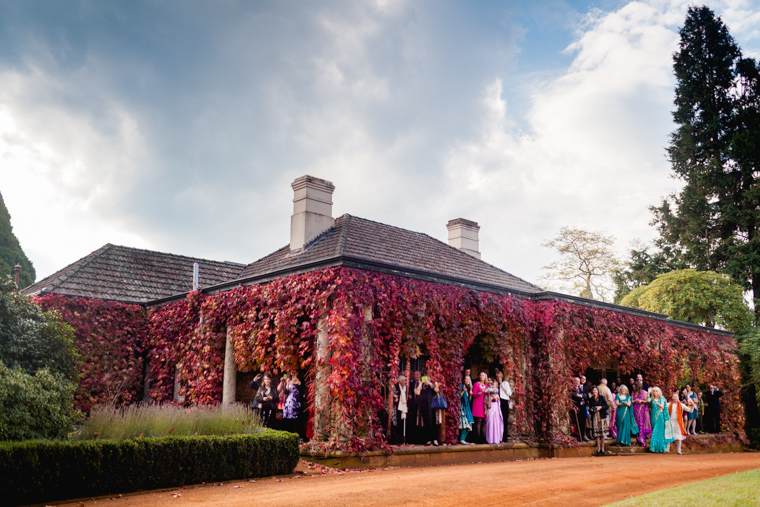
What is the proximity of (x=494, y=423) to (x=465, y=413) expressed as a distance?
0.96 meters

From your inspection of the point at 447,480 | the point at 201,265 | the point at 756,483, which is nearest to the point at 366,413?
the point at 447,480

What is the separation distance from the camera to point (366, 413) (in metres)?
10.4

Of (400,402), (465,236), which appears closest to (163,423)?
(400,402)

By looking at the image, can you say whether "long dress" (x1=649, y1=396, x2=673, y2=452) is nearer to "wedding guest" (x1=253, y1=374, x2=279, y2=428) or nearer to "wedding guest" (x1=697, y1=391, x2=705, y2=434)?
"wedding guest" (x1=697, y1=391, x2=705, y2=434)

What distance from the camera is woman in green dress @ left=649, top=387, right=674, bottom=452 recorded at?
1481cm

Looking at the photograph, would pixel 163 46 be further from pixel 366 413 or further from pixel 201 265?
pixel 366 413

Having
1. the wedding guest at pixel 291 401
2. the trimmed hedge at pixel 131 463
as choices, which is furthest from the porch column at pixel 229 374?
the trimmed hedge at pixel 131 463

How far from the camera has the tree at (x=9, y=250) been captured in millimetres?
24837

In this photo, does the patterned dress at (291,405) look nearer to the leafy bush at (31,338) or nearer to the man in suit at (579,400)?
the leafy bush at (31,338)

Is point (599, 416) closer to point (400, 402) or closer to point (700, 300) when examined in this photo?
point (400, 402)

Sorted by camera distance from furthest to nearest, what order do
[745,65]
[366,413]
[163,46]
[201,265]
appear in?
[745,65] → [201,265] → [163,46] → [366,413]

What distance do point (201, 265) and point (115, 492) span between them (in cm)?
1221

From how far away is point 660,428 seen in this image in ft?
48.6

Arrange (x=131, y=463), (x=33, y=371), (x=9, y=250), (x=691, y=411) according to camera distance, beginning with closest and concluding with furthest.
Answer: (x=131, y=463)
(x=33, y=371)
(x=691, y=411)
(x=9, y=250)
